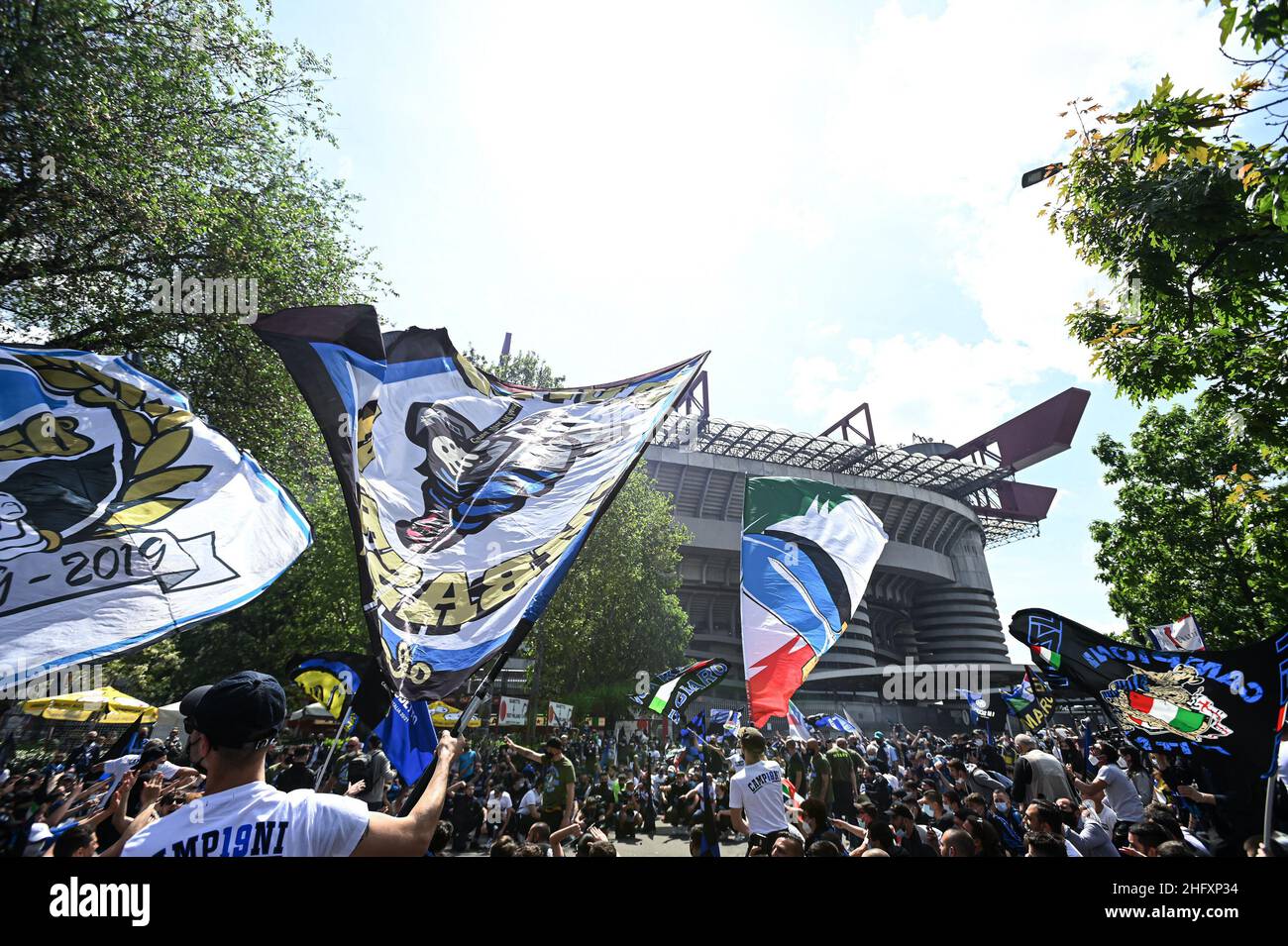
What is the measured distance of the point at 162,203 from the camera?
12.6 metres

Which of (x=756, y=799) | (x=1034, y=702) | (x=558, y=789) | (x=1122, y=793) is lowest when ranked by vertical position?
(x=1034, y=702)

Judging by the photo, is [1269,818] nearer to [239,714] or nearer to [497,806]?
[239,714]

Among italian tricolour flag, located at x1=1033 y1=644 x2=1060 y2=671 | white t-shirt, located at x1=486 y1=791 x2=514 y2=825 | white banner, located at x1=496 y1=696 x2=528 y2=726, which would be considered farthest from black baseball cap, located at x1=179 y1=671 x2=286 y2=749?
white banner, located at x1=496 y1=696 x2=528 y2=726

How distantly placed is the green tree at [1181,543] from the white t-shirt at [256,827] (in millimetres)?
24283

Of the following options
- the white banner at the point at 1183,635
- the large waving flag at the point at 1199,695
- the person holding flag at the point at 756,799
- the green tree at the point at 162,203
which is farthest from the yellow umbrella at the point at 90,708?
the white banner at the point at 1183,635

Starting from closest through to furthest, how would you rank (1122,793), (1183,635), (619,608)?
1. (1122,793)
2. (1183,635)
3. (619,608)

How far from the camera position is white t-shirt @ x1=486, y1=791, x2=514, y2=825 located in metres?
12.7

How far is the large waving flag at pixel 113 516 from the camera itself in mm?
3803

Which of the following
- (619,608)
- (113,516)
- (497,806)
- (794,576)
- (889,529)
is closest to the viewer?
(113,516)

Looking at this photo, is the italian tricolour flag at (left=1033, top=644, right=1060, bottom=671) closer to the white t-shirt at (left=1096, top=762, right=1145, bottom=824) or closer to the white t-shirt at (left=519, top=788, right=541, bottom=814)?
the white t-shirt at (left=1096, top=762, right=1145, bottom=824)

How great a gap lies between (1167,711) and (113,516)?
33.1ft

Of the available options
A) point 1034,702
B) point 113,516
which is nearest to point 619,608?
point 1034,702
